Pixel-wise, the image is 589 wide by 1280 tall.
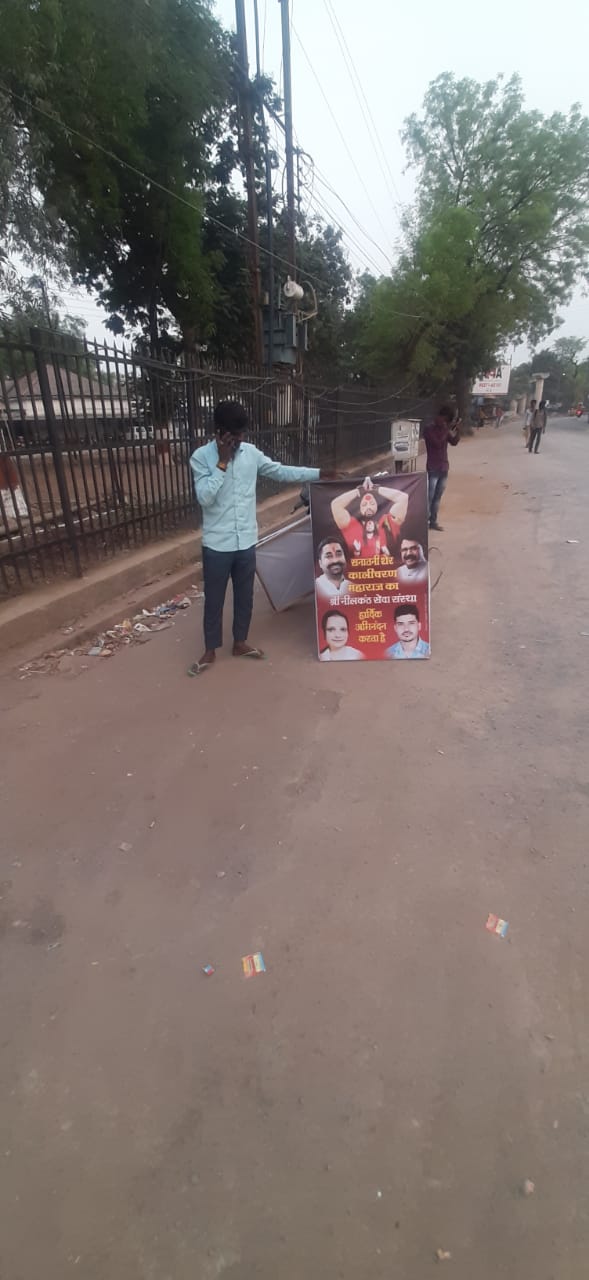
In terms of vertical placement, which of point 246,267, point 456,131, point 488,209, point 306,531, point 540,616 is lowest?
point 540,616

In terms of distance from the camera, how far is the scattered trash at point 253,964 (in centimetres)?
195

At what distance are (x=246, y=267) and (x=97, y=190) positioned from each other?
662 cm

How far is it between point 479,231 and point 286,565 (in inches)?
1121

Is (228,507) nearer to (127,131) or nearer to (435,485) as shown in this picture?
(435,485)

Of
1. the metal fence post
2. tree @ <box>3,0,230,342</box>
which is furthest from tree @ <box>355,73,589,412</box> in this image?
the metal fence post

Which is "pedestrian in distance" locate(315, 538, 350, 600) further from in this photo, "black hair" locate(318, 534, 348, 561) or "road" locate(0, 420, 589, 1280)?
"road" locate(0, 420, 589, 1280)

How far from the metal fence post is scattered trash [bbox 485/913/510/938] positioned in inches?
161

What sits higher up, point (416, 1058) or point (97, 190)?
point (97, 190)

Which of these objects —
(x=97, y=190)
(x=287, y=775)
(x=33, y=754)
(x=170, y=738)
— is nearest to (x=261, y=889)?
(x=287, y=775)

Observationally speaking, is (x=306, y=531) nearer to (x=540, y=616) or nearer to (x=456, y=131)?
(x=540, y=616)

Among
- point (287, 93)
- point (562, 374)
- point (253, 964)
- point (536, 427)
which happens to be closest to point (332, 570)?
point (253, 964)

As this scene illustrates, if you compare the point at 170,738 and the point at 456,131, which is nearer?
the point at 170,738

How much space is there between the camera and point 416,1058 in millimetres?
1687

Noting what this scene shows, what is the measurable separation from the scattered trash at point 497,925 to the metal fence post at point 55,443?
4.10m
